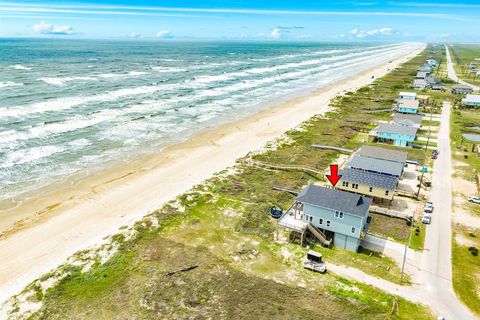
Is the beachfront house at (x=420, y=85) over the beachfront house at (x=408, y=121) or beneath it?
over

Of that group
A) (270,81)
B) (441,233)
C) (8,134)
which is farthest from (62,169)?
(270,81)

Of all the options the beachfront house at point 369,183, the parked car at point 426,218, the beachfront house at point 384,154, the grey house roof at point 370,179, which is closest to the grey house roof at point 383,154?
the beachfront house at point 384,154

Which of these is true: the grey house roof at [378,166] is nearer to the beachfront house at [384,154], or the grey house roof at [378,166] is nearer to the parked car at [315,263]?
the beachfront house at [384,154]

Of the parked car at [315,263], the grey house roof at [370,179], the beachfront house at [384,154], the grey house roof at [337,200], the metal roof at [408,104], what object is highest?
the metal roof at [408,104]

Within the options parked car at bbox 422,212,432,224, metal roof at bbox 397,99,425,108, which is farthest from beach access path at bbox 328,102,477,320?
metal roof at bbox 397,99,425,108

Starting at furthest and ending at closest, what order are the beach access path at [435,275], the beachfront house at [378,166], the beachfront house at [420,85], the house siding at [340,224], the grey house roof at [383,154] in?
1. the beachfront house at [420,85]
2. the grey house roof at [383,154]
3. the beachfront house at [378,166]
4. the house siding at [340,224]
5. the beach access path at [435,275]

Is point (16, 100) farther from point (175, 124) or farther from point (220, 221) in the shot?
point (220, 221)

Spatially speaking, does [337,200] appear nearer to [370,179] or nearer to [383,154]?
[370,179]
